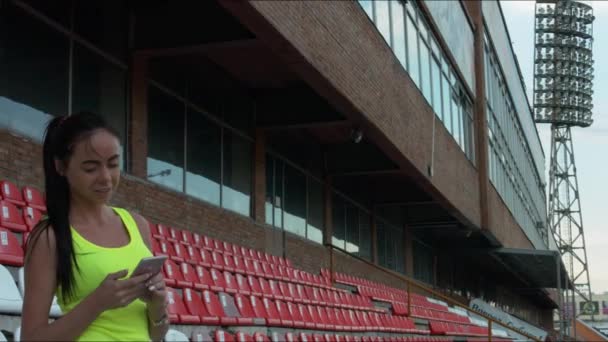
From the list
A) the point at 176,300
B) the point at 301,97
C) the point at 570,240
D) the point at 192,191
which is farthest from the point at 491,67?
the point at 570,240

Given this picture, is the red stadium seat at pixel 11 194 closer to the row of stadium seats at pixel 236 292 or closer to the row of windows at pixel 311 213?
the row of stadium seats at pixel 236 292

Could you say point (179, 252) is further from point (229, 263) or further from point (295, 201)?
point (295, 201)

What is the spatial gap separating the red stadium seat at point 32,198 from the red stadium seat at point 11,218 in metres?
0.49

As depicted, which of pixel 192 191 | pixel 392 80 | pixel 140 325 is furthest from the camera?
pixel 392 80

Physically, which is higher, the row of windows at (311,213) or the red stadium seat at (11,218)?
the row of windows at (311,213)

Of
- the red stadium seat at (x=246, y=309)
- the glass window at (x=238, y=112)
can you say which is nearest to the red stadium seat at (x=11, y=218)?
the red stadium seat at (x=246, y=309)

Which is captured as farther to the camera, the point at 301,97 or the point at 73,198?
the point at 301,97

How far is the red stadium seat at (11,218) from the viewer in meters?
6.78

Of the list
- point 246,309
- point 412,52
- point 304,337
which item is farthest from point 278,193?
point 246,309

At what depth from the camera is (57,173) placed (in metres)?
2.28

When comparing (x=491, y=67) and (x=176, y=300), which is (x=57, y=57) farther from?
(x=491, y=67)

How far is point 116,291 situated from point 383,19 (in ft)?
47.8

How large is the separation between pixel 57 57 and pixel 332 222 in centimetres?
1096

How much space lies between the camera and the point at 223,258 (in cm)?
1125
